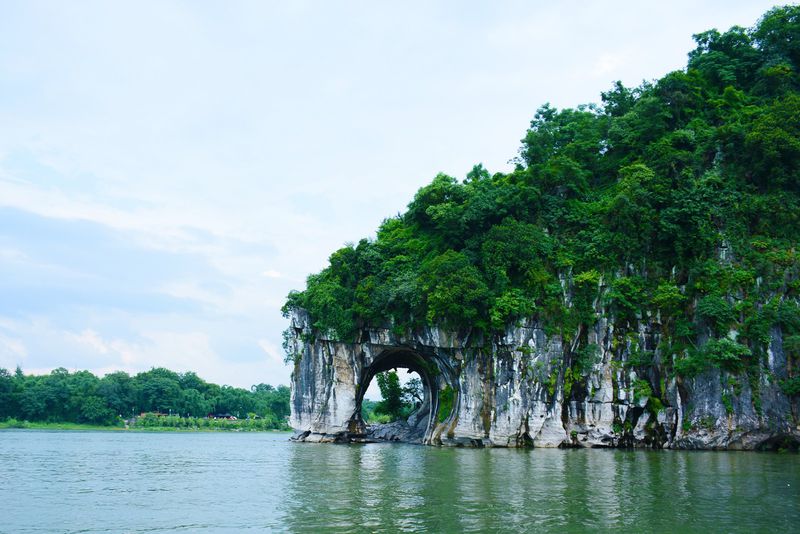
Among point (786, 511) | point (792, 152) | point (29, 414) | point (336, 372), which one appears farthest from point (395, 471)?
point (29, 414)

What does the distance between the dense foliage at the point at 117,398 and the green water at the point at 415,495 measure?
141 feet

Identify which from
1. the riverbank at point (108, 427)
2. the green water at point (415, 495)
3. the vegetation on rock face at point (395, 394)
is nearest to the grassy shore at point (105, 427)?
the riverbank at point (108, 427)

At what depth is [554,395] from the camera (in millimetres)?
28188

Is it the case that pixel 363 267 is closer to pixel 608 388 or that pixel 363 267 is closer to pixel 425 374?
pixel 425 374

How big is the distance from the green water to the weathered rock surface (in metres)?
3.05

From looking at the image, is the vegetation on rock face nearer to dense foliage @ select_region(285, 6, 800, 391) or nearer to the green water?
dense foliage @ select_region(285, 6, 800, 391)

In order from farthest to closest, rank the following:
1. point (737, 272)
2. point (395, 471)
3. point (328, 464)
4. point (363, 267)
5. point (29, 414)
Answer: point (29, 414)
point (363, 267)
point (737, 272)
point (328, 464)
point (395, 471)

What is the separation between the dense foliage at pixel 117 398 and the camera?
59491 millimetres

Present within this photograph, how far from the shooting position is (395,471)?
1798 cm

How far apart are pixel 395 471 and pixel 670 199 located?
18.0 meters

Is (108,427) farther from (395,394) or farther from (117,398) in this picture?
(395,394)

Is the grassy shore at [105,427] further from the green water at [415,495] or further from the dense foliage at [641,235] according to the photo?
the green water at [415,495]

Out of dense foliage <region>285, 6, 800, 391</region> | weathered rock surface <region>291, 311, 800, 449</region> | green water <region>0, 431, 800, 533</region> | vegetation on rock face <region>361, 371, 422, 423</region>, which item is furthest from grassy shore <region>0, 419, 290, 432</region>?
green water <region>0, 431, 800, 533</region>

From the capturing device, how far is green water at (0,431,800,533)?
1019cm
